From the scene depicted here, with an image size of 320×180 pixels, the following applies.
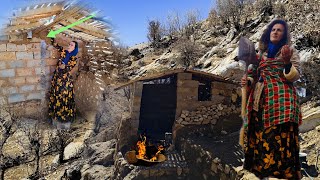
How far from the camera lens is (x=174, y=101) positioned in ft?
29.3

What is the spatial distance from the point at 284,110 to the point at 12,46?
5.64 meters

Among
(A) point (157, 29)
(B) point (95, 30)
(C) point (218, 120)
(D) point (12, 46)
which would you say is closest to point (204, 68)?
(C) point (218, 120)

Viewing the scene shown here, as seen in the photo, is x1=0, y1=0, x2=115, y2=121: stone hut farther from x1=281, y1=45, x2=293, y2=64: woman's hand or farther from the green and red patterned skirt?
the green and red patterned skirt

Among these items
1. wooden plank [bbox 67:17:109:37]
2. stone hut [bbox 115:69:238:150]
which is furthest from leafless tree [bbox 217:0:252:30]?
wooden plank [bbox 67:17:109:37]

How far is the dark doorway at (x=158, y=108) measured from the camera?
29.2 feet

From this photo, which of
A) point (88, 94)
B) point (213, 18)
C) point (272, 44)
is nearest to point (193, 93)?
point (88, 94)

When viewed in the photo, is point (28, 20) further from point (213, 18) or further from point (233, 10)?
point (213, 18)

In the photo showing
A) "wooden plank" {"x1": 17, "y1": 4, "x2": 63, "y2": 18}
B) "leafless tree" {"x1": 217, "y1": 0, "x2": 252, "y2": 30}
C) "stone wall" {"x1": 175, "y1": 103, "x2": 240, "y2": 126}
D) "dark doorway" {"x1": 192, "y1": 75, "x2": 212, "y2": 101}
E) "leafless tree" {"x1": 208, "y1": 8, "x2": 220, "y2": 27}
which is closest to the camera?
"wooden plank" {"x1": 17, "y1": 4, "x2": 63, "y2": 18}

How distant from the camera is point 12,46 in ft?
23.0

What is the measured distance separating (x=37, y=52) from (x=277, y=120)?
5264mm

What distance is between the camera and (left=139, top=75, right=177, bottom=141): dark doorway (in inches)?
350

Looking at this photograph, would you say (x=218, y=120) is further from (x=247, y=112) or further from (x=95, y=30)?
(x=95, y=30)

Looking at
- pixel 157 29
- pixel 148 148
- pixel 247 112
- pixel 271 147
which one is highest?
pixel 157 29

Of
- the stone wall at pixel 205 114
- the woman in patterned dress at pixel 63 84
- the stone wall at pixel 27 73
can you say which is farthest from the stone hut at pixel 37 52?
the stone wall at pixel 205 114
